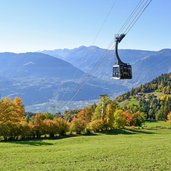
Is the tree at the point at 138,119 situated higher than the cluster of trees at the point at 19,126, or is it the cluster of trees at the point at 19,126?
the tree at the point at 138,119

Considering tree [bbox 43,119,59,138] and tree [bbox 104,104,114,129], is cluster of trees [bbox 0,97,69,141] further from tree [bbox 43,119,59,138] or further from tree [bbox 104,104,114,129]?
tree [bbox 104,104,114,129]

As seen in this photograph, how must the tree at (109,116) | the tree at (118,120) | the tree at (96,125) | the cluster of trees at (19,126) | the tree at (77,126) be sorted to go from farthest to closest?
the tree at (118,120) < the tree at (109,116) < the tree at (96,125) < the tree at (77,126) < the cluster of trees at (19,126)

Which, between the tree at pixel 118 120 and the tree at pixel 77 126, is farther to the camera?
the tree at pixel 118 120

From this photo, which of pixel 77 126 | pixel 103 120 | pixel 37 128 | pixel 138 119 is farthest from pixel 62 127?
pixel 138 119

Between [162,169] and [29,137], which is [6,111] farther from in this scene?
[162,169]

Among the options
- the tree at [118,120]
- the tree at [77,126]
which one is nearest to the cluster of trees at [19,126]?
the tree at [77,126]

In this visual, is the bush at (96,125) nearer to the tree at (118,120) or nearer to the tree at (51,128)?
the tree at (118,120)

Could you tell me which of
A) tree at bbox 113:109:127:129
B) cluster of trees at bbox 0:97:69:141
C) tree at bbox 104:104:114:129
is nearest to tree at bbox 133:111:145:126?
tree at bbox 113:109:127:129

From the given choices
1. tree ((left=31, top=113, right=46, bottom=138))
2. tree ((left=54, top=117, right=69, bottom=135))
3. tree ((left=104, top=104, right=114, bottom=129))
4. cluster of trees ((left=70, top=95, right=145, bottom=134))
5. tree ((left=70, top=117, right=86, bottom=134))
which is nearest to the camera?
tree ((left=31, top=113, right=46, bottom=138))

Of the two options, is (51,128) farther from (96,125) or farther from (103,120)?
(103,120)

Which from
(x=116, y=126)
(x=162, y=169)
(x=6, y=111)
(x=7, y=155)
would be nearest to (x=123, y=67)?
(x=162, y=169)

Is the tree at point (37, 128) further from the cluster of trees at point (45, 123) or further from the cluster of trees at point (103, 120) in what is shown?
the cluster of trees at point (103, 120)

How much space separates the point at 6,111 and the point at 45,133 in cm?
1485

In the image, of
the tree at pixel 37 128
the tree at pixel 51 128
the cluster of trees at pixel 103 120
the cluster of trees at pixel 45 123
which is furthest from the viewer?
the cluster of trees at pixel 103 120
